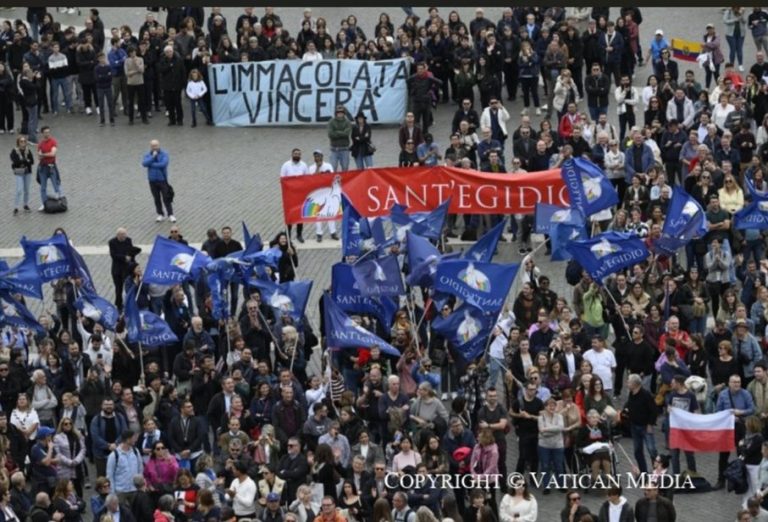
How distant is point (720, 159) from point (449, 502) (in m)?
11.4

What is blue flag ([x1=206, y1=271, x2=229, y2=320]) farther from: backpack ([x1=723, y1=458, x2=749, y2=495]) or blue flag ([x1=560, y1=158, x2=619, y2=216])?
backpack ([x1=723, y1=458, x2=749, y2=495])

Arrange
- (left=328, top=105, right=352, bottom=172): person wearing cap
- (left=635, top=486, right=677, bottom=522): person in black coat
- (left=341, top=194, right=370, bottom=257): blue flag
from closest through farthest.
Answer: (left=635, top=486, right=677, bottom=522): person in black coat, (left=341, top=194, right=370, bottom=257): blue flag, (left=328, top=105, right=352, bottom=172): person wearing cap

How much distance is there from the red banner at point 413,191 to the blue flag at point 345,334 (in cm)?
438

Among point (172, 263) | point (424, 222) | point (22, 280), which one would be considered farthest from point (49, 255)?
point (424, 222)

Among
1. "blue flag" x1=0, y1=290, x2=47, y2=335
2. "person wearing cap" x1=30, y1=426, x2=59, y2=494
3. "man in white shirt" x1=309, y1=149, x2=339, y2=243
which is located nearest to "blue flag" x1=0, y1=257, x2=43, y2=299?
"blue flag" x1=0, y1=290, x2=47, y2=335

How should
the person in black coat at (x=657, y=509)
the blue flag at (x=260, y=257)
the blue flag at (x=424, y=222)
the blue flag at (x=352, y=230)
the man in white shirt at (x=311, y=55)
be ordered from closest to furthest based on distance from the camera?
the person in black coat at (x=657, y=509) < the blue flag at (x=260, y=257) < the blue flag at (x=352, y=230) < the blue flag at (x=424, y=222) < the man in white shirt at (x=311, y=55)

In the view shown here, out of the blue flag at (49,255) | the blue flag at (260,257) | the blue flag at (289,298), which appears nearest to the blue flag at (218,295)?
the blue flag at (260,257)

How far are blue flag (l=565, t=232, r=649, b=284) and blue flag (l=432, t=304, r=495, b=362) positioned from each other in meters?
1.95

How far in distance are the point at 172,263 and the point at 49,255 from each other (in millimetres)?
1615

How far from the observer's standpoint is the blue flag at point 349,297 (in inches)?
792

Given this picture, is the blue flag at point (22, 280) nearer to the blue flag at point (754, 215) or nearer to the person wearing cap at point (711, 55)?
the blue flag at point (754, 215)

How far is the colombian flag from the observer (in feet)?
109

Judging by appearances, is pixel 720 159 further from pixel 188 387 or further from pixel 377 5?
pixel 377 5

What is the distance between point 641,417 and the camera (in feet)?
60.6
